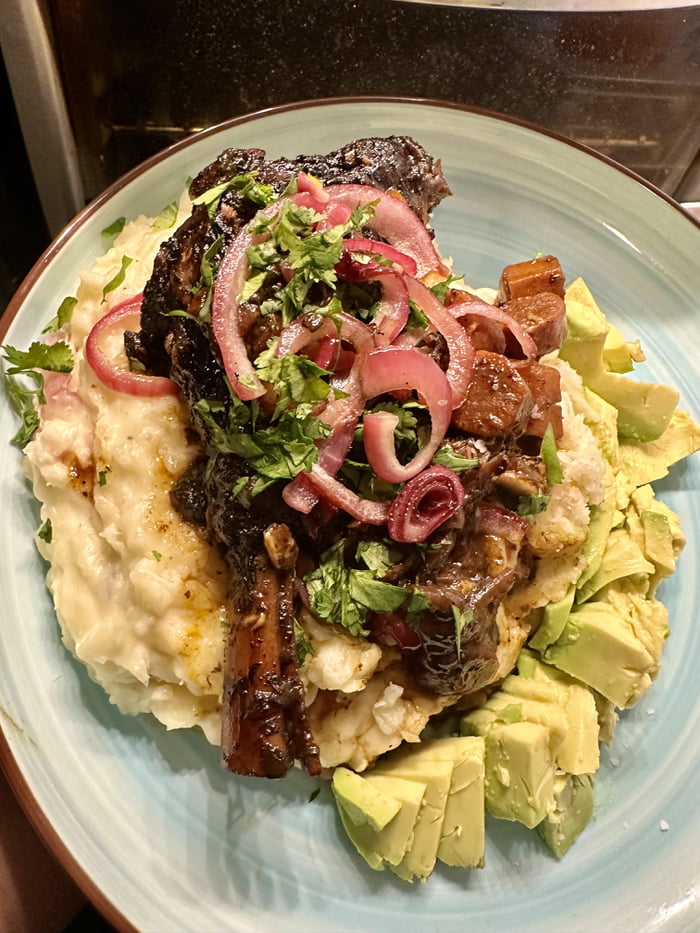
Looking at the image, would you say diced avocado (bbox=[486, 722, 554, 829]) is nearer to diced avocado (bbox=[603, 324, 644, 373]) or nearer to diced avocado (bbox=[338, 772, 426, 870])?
diced avocado (bbox=[338, 772, 426, 870])

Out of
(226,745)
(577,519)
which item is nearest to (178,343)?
(226,745)

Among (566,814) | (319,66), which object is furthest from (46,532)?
(319,66)

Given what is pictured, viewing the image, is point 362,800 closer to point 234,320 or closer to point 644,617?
point 644,617

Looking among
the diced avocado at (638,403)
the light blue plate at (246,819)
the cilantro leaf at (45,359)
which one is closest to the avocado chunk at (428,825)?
the light blue plate at (246,819)

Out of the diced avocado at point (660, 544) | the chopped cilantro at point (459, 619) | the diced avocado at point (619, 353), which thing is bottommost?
the chopped cilantro at point (459, 619)

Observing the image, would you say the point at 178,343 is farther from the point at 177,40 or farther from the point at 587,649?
the point at 177,40

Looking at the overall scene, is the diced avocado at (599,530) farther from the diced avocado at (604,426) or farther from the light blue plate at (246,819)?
the light blue plate at (246,819)

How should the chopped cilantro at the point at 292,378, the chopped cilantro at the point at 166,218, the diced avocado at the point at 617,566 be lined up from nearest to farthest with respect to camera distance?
the chopped cilantro at the point at 292,378 → the diced avocado at the point at 617,566 → the chopped cilantro at the point at 166,218

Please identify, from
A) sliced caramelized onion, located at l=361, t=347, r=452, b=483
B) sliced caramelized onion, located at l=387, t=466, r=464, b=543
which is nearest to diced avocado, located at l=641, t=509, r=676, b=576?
sliced caramelized onion, located at l=387, t=466, r=464, b=543
